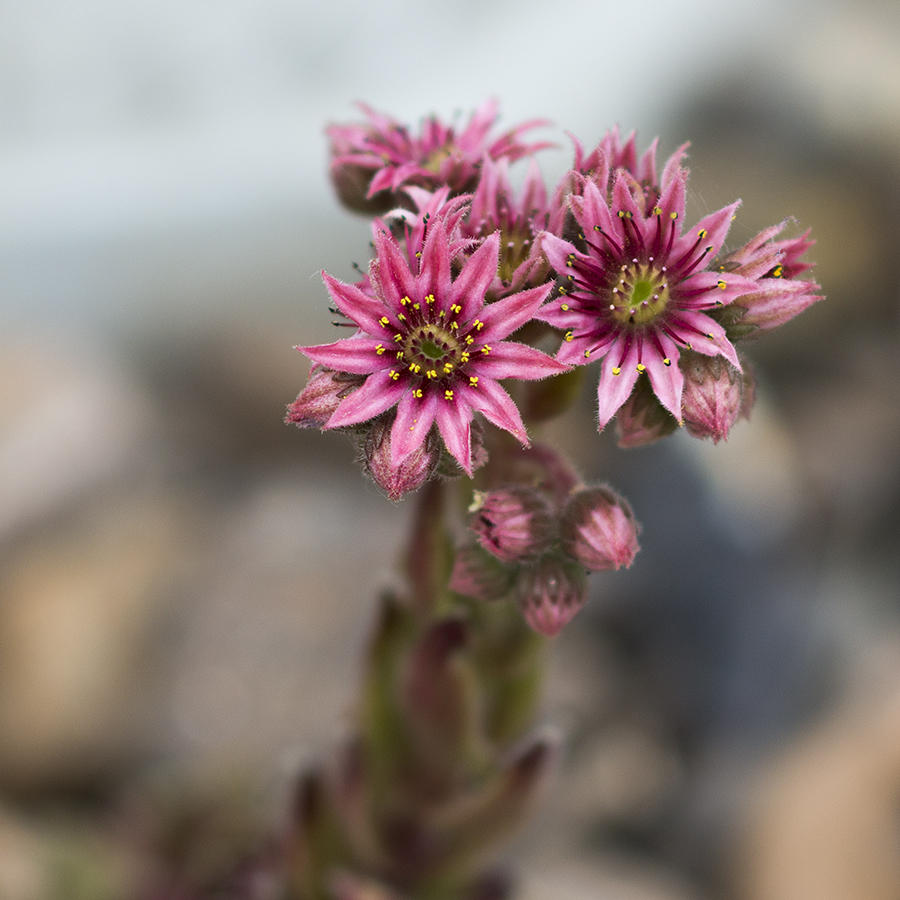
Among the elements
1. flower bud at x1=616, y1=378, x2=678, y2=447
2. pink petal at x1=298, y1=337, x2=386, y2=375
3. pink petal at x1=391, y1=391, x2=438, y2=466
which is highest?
flower bud at x1=616, y1=378, x2=678, y2=447

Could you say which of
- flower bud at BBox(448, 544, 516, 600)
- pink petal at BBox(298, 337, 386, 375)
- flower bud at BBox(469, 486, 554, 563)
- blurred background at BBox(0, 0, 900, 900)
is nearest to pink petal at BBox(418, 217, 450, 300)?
pink petal at BBox(298, 337, 386, 375)

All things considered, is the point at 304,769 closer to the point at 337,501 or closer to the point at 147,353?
the point at 337,501

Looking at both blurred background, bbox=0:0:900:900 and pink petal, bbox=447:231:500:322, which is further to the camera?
blurred background, bbox=0:0:900:900

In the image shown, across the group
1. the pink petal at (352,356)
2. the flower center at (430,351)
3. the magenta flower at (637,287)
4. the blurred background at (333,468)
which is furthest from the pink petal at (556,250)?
the blurred background at (333,468)

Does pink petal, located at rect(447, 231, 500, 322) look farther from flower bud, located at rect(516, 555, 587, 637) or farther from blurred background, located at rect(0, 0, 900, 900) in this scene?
blurred background, located at rect(0, 0, 900, 900)

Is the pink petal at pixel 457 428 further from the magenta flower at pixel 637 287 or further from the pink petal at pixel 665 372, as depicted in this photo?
the pink petal at pixel 665 372

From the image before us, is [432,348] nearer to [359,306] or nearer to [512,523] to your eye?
[359,306]

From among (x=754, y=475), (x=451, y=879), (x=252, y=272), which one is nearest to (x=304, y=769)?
(x=451, y=879)

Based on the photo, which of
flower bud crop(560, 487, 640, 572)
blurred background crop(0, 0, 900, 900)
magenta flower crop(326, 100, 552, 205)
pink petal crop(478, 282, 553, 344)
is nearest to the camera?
pink petal crop(478, 282, 553, 344)
